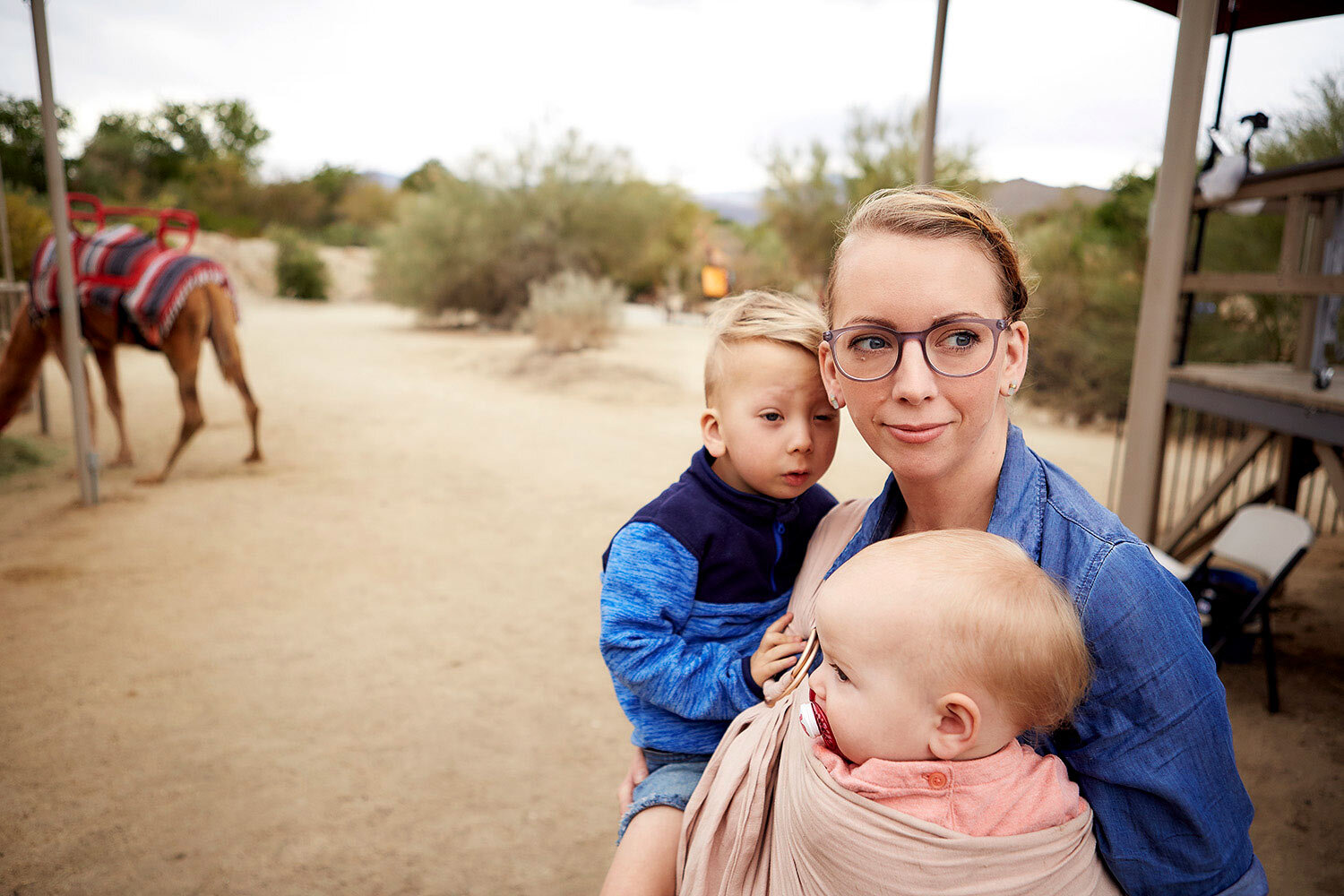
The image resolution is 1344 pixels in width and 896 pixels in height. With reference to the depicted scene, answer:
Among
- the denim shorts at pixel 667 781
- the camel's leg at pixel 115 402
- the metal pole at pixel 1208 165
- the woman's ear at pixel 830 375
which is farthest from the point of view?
the camel's leg at pixel 115 402

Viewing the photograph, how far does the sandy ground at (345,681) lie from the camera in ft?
9.18

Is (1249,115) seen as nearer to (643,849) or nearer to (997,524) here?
(997,524)

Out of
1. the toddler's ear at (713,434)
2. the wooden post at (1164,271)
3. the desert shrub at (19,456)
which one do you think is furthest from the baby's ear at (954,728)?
the desert shrub at (19,456)

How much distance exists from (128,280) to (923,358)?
7062 mm

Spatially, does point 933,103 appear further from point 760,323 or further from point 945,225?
point 945,225

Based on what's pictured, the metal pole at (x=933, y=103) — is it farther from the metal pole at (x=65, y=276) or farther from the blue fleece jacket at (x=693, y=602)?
the metal pole at (x=65, y=276)

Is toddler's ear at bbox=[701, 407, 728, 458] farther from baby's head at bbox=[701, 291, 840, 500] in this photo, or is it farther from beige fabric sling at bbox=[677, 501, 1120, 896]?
beige fabric sling at bbox=[677, 501, 1120, 896]

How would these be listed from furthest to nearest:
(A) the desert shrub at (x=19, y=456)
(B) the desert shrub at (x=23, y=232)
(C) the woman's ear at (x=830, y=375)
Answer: (B) the desert shrub at (x=23, y=232), (A) the desert shrub at (x=19, y=456), (C) the woman's ear at (x=830, y=375)

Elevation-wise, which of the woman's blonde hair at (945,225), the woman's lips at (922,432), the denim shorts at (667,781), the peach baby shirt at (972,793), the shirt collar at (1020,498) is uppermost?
the woman's blonde hair at (945,225)

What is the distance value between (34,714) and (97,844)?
114 cm

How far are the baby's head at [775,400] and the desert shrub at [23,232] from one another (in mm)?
15573

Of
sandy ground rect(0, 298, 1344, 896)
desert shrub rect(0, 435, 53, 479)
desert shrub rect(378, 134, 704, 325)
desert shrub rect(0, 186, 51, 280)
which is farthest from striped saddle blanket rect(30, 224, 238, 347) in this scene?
desert shrub rect(378, 134, 704, 325)

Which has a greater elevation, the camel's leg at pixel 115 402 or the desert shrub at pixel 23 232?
the desert shrub at pixel 23 232

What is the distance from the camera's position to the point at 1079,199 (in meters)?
14.6
